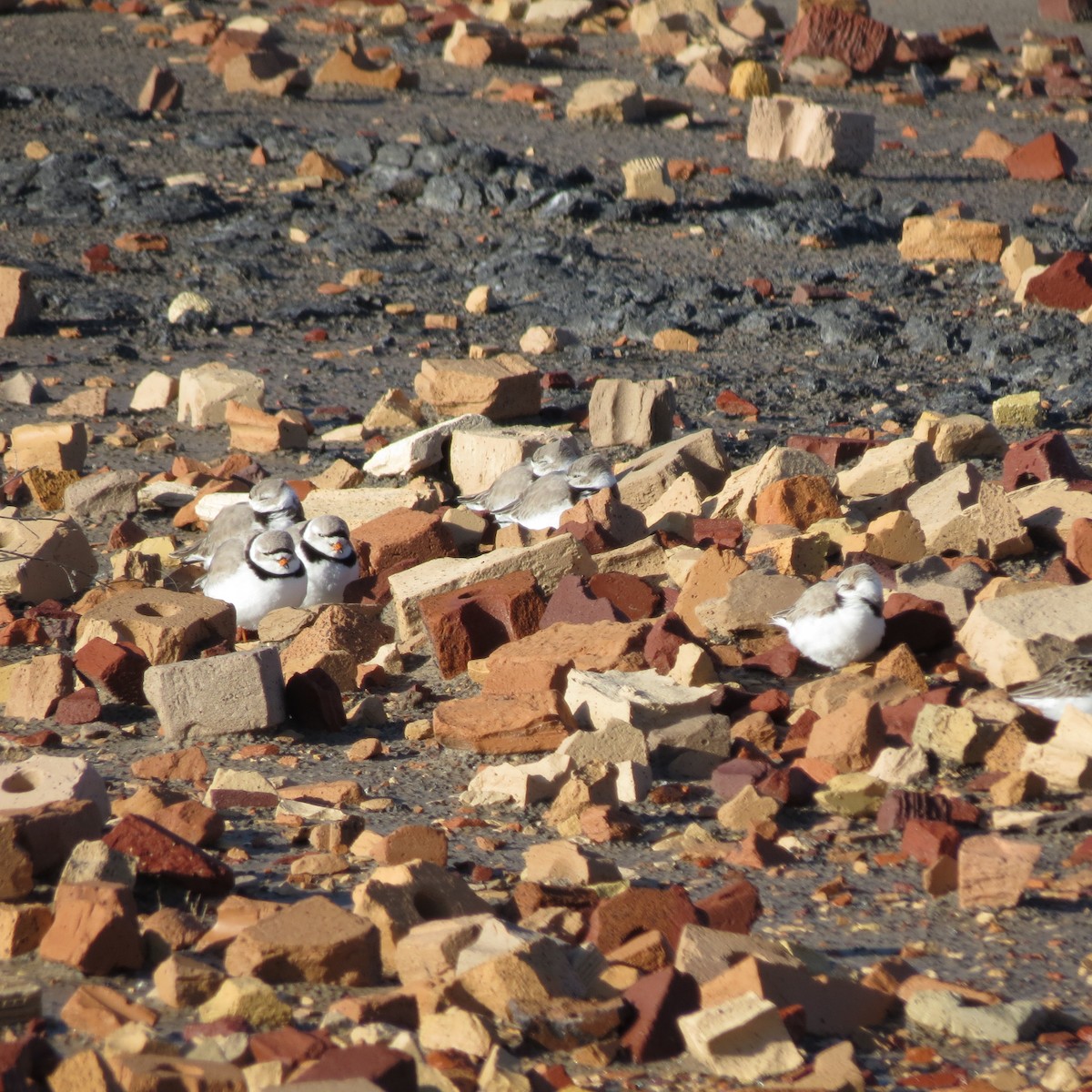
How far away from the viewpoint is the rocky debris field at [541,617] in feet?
10.5

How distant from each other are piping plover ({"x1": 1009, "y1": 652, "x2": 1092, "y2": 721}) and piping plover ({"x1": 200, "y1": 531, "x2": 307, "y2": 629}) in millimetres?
2766

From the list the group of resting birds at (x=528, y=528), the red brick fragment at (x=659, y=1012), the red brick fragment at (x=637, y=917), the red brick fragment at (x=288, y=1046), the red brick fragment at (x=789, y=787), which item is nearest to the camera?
the red brick fragment at (x=288, y=1046)

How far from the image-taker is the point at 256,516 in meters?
7.00

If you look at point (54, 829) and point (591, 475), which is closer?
point (54, 829)

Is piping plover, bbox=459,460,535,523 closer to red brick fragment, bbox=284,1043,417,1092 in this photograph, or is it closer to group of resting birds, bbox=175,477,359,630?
group of resting birds, bbox=175,477,359,630

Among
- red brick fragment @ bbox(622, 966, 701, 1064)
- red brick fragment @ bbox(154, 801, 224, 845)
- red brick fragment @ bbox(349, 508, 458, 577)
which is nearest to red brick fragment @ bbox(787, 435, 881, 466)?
red brick fragment @ bbox(349, 508, 458, 577)

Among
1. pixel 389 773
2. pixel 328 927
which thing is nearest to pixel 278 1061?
pixel 328 927

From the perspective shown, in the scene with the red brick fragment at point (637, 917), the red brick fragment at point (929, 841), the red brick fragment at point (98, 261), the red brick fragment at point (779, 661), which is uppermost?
the red brick fragment at point (637, 917)

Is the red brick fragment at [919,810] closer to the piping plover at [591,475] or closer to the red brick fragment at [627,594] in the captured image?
the red brick fragment at [627,594]

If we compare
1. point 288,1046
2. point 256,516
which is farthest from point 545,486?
point 288,1046

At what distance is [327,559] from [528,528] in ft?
3.49

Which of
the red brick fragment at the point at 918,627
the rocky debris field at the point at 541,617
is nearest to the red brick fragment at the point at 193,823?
the rocky debris field at the point at 541,617

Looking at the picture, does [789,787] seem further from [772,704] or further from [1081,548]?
[1081,548]

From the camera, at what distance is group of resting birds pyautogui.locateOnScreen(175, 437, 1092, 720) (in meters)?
Answer: 5.34
